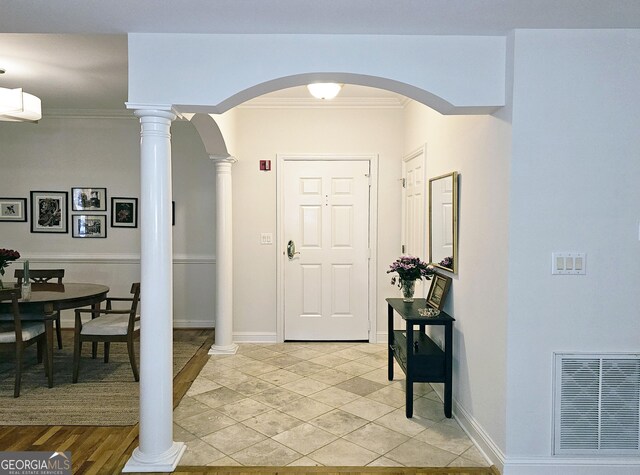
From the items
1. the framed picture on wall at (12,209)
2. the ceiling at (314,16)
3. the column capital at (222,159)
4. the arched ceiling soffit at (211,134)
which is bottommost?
the framed picture on wall at (12,209)

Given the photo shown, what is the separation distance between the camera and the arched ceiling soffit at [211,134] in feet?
11.7

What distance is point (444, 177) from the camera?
337cm

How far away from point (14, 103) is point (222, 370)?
269cm

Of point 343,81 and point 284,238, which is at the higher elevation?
point 343,81

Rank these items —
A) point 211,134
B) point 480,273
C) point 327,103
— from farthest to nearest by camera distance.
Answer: point 327,103
point 211,134
point 480,273

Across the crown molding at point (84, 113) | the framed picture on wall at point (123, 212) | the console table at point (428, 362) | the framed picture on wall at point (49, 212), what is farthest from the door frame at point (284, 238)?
the framed picture on wall at point (49, 212)

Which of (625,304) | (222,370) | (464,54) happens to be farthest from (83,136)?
(625,304)

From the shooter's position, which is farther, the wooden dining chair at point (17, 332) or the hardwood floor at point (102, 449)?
the wooden dining chair at point (17, 332)

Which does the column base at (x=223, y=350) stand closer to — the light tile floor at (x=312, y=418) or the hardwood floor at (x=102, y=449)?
the light tile floor at (x=312, y=418)

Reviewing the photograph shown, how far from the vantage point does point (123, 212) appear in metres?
5.50

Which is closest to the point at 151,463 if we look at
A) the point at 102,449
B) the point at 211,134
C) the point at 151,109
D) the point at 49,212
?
the point at 102,449

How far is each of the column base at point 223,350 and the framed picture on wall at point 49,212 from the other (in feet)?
8.23

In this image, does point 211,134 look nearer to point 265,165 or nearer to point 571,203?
point 265,165

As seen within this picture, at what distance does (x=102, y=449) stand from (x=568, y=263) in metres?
2.87
